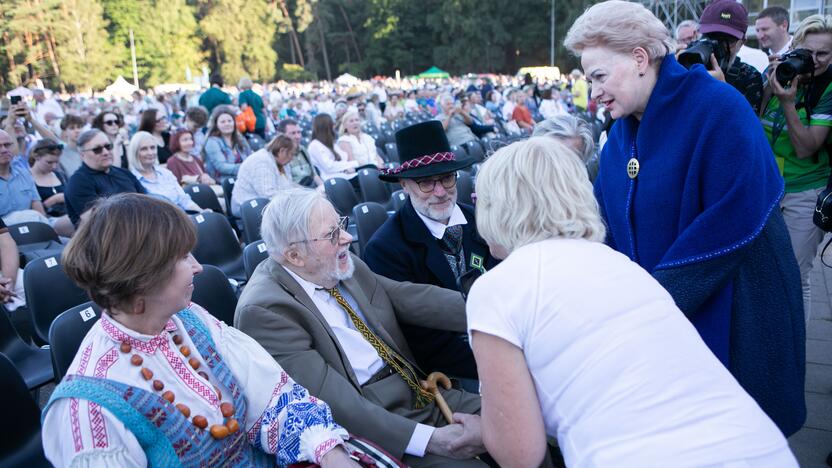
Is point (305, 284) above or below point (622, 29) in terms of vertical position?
below

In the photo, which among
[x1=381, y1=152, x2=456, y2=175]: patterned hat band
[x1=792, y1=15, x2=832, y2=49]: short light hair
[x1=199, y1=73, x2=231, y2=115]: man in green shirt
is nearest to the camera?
[x1=792, y1=15, x2=832, y2=49]: short light hair

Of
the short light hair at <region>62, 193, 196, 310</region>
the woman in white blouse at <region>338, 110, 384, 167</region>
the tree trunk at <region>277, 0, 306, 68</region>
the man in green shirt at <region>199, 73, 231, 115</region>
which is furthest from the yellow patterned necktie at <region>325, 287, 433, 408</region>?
the tree trunk at <region>277, 0, 306, 68</region>

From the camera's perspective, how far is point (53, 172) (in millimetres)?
6172

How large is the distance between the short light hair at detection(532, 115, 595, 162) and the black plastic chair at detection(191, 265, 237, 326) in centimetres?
183

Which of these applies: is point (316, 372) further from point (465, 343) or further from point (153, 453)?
point (465, 343)

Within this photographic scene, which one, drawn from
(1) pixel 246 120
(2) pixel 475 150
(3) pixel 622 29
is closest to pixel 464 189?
(2) pixel 475 150

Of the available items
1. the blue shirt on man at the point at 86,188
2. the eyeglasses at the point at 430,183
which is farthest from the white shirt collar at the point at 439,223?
the blue shirt on man at the point at 86,188

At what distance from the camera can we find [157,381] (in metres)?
1.48

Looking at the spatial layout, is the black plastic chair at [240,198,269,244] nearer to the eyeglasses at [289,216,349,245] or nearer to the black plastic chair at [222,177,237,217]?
the black plastic chair at [222,177,237,217]

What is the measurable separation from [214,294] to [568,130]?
81.9 inches

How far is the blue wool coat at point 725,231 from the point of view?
5.09 ft

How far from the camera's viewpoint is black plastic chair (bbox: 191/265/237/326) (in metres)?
2.55

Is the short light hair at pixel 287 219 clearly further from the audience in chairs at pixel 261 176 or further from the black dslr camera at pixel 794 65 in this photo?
the audience in chairs at pixel 261 176

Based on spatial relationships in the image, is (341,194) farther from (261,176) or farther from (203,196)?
(203,196)
